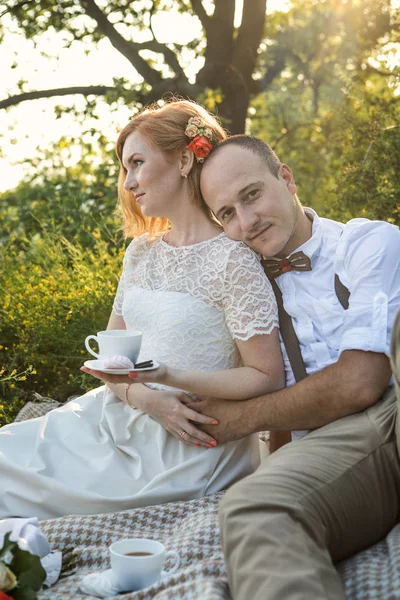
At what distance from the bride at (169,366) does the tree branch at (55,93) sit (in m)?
5.47

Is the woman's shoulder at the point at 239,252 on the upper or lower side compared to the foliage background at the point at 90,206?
upper

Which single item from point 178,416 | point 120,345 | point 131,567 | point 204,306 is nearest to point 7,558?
point 131,567

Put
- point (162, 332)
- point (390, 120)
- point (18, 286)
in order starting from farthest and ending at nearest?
point (390, 120) < point (18, 286) < point (162, 332)

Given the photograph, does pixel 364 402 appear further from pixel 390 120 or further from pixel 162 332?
pixel 390 120

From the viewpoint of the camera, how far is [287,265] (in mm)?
3652

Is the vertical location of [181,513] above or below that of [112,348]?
below

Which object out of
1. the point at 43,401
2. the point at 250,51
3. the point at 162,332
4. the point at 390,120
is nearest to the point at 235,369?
the point at 162,332

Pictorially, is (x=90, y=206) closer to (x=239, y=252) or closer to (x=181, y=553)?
(x=239, y=252)

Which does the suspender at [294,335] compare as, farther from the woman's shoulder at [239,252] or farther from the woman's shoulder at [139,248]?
the woman's shoulder at [139,248]

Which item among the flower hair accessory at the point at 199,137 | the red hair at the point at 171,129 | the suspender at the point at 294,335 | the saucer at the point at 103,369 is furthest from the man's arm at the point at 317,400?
the flower hair accessory at the point at 199,137

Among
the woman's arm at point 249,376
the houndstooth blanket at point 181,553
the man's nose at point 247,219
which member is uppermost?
the man's nose at point 247,219

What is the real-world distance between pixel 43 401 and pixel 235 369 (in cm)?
219

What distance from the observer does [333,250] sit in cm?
364

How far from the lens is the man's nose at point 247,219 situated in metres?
3.56
